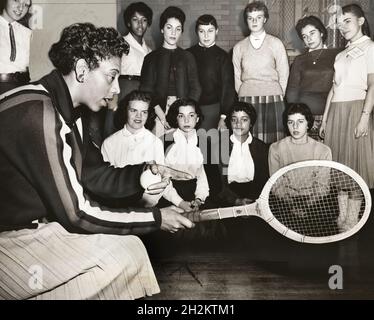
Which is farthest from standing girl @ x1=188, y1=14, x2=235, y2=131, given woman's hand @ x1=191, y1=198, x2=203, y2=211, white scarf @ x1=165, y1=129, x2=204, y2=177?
woman's hand @ x1=191, y1=198, x2=203, y2=211

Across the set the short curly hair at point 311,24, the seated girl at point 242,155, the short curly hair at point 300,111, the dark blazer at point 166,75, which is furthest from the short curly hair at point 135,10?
the short curly hair at point 300,111

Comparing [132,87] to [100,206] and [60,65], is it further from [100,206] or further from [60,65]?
[100,206]

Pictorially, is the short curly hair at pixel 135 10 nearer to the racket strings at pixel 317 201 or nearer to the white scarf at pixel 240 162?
the white scarf at pixel 240 162

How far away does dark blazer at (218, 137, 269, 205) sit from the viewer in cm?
278

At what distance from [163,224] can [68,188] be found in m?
0.51

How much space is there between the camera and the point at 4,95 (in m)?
2.75

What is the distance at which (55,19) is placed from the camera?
→ 9.25 ft

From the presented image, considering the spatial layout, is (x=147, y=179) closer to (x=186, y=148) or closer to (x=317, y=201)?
(x=186, y=148)

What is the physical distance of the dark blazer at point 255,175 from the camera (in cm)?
278

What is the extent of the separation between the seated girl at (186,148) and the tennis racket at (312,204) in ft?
0.50

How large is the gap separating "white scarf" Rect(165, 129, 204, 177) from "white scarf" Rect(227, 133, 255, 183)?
0.17 meters

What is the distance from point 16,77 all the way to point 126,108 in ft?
1.97
